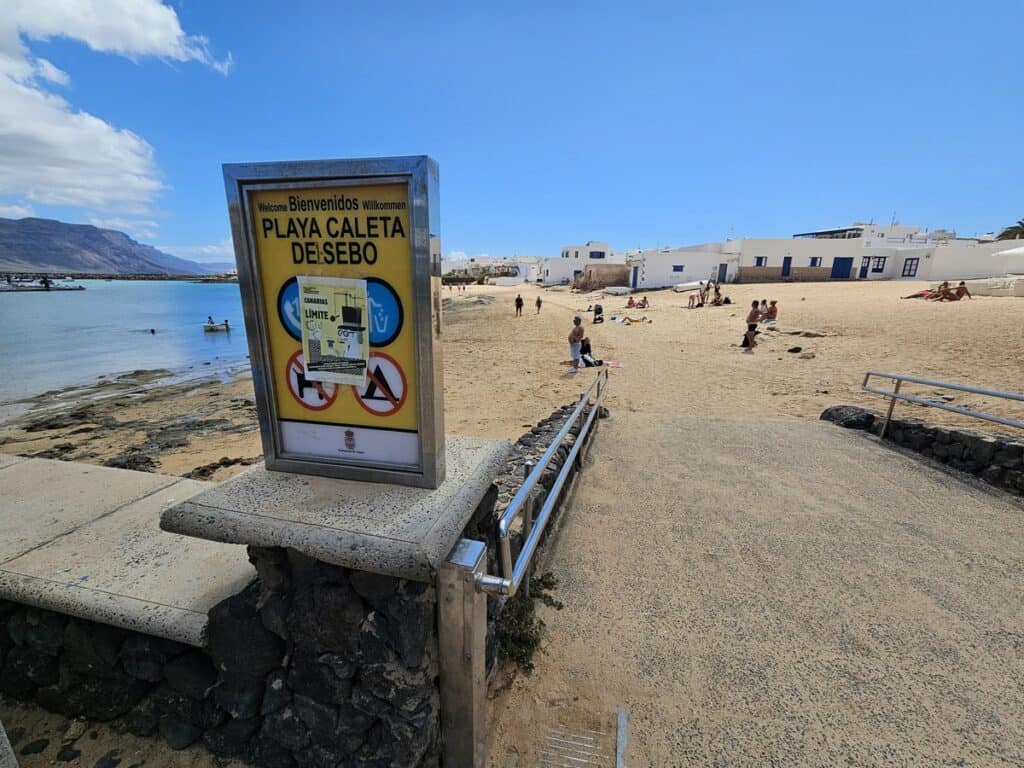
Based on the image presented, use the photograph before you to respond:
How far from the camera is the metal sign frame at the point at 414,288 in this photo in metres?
1.44

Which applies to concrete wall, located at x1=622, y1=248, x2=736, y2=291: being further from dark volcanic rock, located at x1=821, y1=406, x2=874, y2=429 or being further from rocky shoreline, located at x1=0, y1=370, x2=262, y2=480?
dark volcanic rock, located at x1=821, y1=406, x2=874, y2=429

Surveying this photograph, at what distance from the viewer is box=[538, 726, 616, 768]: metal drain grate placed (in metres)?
1.81

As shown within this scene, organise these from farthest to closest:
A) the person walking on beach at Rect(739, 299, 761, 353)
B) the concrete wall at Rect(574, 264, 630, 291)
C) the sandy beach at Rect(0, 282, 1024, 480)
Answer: the concrete wall at Rect(574, 264, 630, 291) → the person walking on beach at Rect(739, 299, 761, 353) → the sandy beach at Rect(0, 282, 1024, 480)

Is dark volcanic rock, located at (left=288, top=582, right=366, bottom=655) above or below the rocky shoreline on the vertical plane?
above

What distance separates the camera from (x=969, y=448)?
4.29 meters

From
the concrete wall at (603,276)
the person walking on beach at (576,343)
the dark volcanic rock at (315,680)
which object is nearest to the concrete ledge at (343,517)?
the dark volcanic rock at (315,680)

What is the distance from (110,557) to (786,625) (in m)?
3.45

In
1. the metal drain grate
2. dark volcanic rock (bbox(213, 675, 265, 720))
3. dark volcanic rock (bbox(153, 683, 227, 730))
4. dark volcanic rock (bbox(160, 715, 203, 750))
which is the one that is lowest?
the metal drain grate

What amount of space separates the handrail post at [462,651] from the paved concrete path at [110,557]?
944mm

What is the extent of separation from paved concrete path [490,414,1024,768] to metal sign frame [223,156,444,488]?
51.7 inches

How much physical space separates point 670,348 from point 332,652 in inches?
613

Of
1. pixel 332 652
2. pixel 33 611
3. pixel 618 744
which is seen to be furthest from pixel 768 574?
pixel 33 611

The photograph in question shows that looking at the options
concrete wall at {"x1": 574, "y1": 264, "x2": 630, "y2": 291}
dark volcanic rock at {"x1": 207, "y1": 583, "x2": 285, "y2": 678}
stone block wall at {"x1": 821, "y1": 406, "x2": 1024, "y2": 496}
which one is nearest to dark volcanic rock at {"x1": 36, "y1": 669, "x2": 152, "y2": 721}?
dark volcanic rock at {"x1": 207, "y1": 583, "x2": 285, "y2": 678}

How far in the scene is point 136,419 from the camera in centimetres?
1087
